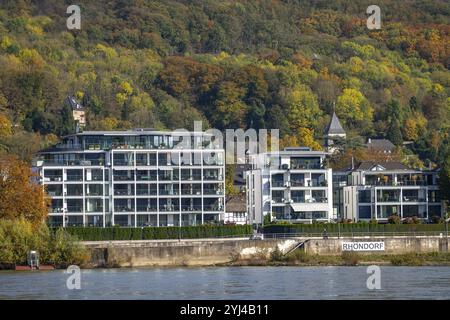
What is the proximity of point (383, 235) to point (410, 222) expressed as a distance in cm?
726

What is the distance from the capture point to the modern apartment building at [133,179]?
4990 inches

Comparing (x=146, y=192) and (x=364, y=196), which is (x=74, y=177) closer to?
(x=146, y=192)

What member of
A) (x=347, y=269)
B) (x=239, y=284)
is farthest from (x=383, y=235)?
(x=239, y=284)

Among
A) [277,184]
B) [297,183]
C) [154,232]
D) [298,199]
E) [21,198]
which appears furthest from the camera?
[277,184]

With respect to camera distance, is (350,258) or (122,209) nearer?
(350,258)

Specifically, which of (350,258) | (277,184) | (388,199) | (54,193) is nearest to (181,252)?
(350,258)

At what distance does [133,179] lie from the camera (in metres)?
128

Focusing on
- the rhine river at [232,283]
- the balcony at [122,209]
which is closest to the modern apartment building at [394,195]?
the balcony at [122,209]

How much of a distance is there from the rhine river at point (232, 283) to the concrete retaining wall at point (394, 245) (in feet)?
26.4

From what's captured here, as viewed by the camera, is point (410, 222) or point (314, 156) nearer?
point (410, 222)

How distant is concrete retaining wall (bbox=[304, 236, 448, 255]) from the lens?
359 ft

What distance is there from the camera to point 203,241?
362 ft

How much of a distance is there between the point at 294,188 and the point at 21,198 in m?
30.0

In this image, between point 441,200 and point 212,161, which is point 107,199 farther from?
point 441,200
